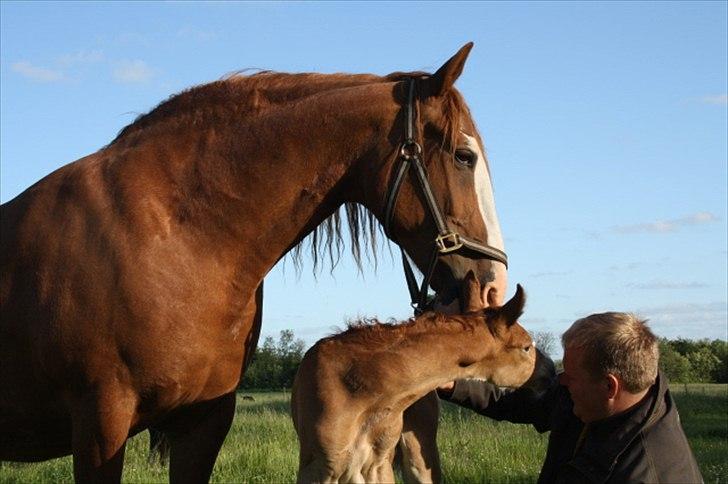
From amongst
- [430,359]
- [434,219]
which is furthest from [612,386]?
[434,219]

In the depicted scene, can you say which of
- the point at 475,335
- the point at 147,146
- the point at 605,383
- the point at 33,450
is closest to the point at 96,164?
the point at 147,146

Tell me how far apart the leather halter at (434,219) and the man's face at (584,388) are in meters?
0.79

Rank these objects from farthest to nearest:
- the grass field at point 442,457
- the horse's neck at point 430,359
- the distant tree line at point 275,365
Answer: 1. the distant tree line at point 275,365
2. the grass field at point 442,457
3. the horse's neck at point 430,359

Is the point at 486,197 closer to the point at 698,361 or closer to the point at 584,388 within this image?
the point at 584,388

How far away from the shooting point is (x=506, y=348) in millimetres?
3613

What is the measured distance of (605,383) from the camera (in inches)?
133

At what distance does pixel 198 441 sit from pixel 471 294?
161 centimetres

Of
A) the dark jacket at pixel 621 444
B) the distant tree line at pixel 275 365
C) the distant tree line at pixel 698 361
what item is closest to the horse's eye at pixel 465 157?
the dark jacket at pixel 621 444

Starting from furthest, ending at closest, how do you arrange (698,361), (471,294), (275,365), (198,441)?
(698,361) < (275,365) < (198,441) < (471,294)

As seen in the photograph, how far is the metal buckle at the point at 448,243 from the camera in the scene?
4.19m

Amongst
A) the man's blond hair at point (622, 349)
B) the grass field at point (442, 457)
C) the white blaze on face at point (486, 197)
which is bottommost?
the grass field at point (442, 457)

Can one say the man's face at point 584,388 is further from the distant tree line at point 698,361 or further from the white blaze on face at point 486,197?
the distant tree line at point 698,361

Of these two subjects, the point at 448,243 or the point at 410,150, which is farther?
the point at 410,150

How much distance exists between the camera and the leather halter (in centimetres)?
420
